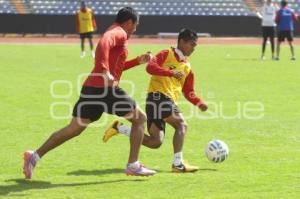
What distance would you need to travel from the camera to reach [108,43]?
751cm

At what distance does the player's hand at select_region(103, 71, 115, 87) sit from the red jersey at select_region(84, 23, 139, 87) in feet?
0.20

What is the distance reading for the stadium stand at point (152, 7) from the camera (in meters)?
45.4

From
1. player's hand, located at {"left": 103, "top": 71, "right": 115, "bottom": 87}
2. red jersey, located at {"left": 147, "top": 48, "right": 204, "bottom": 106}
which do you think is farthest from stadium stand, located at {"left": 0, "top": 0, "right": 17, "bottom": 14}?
player's hand, located at {"left": 103, "top": 71, "right": 115, "bottom": 87}

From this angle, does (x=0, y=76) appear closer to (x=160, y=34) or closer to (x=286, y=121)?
(x=286, y=121)

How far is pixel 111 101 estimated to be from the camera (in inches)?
308

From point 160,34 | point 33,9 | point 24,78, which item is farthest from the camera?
Answer: point 33,9

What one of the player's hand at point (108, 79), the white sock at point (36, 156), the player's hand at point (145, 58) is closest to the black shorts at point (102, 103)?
the player's hand at point (108, 79)

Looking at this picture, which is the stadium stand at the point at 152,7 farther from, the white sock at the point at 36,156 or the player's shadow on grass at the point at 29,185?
the player's shadow on grass at the point at 29,185

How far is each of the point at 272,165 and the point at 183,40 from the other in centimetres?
181

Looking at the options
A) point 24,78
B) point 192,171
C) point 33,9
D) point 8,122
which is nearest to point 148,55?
point 192,171

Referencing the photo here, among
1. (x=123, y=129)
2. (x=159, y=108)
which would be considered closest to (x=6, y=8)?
(x=123, y=129)

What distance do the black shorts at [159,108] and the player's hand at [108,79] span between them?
1.24 metres

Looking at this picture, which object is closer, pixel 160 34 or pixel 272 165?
pixel 272 165

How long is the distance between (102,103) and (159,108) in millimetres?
1170
